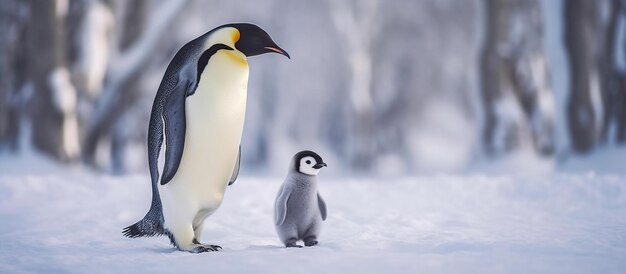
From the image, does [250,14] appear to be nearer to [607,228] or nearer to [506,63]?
[506,63]

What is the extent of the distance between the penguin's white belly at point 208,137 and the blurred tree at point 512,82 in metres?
7.35

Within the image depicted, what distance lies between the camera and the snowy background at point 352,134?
147 inches

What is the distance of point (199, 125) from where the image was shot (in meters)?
3.78

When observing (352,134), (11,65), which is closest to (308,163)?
(11,65)

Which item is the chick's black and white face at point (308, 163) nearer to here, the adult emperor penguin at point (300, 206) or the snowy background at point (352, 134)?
the adult emperor penguin at point (300, 206)

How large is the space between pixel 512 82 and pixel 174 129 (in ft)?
26.1

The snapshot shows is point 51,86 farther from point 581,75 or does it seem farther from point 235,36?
point 581,75

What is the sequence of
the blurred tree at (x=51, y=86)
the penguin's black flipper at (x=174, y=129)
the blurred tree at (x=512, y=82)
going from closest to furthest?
the penguin's black flipper at (x=174, y=129) < the blurred tree at (x=51, y=86) < the blurred tree at (x=512, y=82)

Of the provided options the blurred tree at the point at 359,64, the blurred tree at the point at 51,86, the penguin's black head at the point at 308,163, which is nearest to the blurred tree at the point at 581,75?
the penguin's black head at the point at 308,163

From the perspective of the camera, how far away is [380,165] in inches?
938

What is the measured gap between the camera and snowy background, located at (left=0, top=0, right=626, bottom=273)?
3.74 metres

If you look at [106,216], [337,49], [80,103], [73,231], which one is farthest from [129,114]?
[337,49]

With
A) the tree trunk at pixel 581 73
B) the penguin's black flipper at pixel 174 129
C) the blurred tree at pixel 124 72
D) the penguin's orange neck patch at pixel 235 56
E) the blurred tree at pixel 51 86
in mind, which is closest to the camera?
the penguin's black flipper at pixel 174 129

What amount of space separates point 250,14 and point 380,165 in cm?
672
